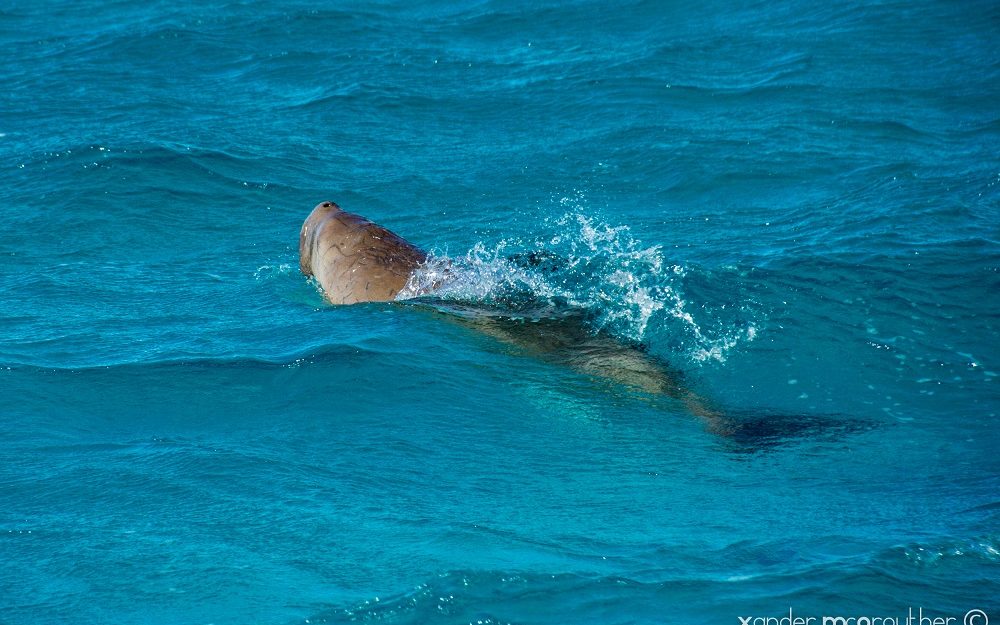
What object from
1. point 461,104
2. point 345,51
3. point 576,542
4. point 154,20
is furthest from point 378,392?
point 154,20

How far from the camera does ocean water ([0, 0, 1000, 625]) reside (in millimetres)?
5320

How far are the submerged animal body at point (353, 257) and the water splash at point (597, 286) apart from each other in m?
0.17

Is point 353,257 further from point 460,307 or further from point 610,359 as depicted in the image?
point 610,359

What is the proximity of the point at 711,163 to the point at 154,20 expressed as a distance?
8659mm

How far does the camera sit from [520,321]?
26.3ft

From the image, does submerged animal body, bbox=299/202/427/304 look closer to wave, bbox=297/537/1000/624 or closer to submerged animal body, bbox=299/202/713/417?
submerged animal body, bbox=299/202/713/417

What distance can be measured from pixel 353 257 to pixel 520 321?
1.56 metres

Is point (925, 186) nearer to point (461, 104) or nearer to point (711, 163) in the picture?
point (711, 163)

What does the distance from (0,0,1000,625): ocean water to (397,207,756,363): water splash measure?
4cm

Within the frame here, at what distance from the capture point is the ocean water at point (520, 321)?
209 inches

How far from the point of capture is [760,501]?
5.81m

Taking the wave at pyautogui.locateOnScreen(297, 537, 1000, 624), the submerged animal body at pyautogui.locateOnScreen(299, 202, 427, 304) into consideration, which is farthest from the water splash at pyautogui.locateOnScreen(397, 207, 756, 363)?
the wave at pyautogui.locateOnScreen(297, 537, 1000, 624)

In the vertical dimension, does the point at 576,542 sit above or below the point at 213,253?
below

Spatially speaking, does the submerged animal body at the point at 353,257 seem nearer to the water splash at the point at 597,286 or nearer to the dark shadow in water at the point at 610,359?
the water splash at the point at 597,286
